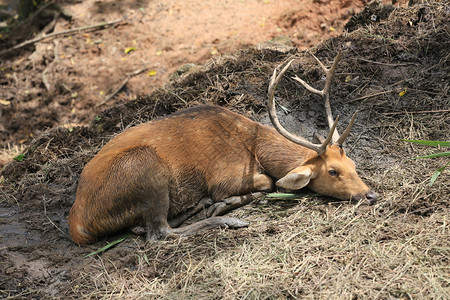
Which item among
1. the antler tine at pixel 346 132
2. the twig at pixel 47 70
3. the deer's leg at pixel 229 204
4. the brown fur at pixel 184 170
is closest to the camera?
the antler tine at pixel 346 132

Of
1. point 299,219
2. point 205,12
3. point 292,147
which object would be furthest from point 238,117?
point 205,12

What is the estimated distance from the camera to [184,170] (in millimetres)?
4820

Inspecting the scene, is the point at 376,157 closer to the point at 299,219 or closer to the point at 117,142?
the point at 299,219

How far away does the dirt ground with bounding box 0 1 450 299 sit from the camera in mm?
3650

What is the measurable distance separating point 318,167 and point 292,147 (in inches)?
17.6

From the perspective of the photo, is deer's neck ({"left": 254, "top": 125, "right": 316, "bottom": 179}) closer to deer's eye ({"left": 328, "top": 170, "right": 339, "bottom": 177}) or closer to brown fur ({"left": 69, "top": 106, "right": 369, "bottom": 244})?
brown fur ({"left": 69, "top": 106, "right": 369, "bottom": 244})

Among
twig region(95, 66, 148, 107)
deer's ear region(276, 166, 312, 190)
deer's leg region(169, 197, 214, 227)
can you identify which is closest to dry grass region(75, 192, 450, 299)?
deer's ear region(276, 166, 312, 190)

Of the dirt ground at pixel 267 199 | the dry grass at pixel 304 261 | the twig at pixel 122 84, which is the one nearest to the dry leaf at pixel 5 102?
the dirt ground at pixel 267 199

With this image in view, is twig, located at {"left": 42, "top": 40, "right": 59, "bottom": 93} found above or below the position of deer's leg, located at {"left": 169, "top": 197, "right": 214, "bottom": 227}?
above

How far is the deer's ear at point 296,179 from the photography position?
179 inches

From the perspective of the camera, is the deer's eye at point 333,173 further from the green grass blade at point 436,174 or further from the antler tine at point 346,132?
the green grass blade at point 436,174

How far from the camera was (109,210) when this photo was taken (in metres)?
4.42

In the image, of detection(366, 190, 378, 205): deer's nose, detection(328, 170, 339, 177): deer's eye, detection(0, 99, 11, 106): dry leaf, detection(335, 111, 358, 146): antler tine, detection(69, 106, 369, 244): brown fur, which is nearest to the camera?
detection(335, 111, 358, 146): antler tine

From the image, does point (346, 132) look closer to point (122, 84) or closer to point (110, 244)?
point (110, 244)
